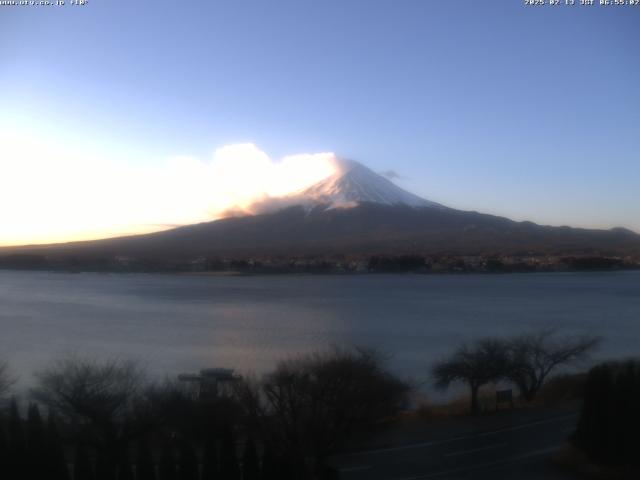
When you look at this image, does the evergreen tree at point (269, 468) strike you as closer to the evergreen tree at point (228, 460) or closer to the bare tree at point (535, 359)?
the evergreen tree at point (228, 460)

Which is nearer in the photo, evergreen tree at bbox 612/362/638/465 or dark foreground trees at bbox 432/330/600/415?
evergreen tree at bbox 612/362/638/465

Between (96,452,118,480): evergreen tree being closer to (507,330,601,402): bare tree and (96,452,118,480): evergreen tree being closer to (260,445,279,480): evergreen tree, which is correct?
(260,445,279,480): evergreen tree

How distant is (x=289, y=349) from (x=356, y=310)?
8392mm

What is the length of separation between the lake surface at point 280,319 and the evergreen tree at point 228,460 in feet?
15.9

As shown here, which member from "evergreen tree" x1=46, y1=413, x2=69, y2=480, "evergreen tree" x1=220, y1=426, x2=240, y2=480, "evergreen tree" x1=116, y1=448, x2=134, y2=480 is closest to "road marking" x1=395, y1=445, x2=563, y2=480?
"evergreen tree" x1=220, y1=426, x2=240, y2=480

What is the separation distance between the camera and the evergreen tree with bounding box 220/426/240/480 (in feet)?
13.3

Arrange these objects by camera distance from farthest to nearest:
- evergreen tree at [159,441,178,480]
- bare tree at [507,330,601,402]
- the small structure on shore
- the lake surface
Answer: the lake surface
bare tree at [507,330,601,402]
the small structure on shore
evergreen tree at [159,441,178,480]

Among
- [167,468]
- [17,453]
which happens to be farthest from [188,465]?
[17,453]

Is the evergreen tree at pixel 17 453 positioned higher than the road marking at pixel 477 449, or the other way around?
the evergreen tree at pixel 17 453

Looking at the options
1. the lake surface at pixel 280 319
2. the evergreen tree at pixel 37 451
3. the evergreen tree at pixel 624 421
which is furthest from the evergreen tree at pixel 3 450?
the lake surface at pixel 280 319

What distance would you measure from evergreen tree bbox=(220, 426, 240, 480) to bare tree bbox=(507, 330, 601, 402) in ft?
15.2

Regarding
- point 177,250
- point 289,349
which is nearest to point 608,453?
point 289,349

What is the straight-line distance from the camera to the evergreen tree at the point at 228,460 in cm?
406

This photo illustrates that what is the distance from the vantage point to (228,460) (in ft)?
13.4
